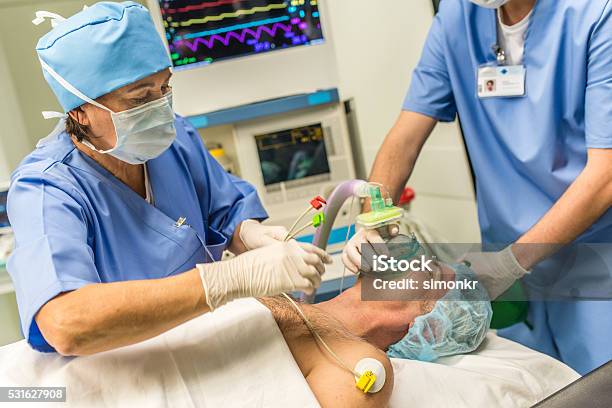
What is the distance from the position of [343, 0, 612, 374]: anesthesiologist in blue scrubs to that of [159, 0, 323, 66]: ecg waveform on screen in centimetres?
72

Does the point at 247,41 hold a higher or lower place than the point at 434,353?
higher

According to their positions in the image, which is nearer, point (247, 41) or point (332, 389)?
point (332, 389)

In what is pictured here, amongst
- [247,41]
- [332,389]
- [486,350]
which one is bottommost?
[486,350]

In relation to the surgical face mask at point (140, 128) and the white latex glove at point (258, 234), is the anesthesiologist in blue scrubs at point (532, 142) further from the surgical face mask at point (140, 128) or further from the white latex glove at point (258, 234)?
the surgical face mask at point (140, 128)

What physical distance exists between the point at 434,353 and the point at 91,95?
0.97 m

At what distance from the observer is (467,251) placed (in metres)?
1.51

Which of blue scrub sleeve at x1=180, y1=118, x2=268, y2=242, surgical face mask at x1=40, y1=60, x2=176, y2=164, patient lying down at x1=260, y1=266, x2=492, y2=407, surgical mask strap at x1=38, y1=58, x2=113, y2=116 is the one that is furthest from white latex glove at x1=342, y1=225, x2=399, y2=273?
surgical mask strap at x1=38, y1=58, x2=113, y2=116

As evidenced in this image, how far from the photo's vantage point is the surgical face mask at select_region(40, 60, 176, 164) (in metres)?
1.26

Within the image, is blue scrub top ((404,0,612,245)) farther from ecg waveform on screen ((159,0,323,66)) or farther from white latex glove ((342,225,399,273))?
ecg waveform on screen ((159,0,323,66))

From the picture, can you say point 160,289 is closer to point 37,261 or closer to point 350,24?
point 37,261

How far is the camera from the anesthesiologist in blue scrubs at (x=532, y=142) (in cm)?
142

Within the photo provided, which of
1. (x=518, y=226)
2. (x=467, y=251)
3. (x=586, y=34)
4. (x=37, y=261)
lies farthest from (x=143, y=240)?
(x=586, y=34)

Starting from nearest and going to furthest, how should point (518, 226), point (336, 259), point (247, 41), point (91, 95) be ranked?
point (91, 95) → point (518, 226) → point (336, 259) → point (247, 41)

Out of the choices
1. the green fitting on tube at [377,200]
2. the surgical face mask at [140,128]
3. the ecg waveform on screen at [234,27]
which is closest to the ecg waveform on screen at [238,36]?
the ecg waveform on screen at [234,27]
